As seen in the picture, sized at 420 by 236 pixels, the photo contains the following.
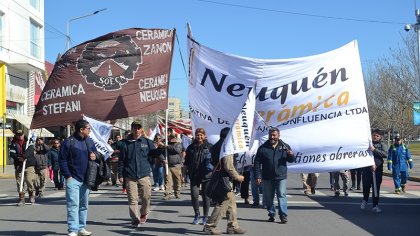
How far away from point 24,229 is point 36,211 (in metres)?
2.46

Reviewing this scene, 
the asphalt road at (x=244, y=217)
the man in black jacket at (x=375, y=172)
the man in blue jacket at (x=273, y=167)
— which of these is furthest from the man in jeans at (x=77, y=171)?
→ the man in black jacket at (x=375, y=172)

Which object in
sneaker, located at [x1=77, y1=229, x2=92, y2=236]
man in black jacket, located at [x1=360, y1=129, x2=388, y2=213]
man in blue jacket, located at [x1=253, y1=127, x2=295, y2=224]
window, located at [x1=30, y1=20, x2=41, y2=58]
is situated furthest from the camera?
window, located at [x1=30, y1=20, x2=41, y2=58]

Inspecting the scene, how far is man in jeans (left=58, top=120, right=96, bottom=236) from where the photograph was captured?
8367 millimetres

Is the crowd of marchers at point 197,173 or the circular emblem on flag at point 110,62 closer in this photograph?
the crowd of marchers at point 197,173

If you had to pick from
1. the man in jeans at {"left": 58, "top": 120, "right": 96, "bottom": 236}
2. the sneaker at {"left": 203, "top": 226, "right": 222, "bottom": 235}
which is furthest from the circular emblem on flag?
the sneaker at {"left": 203, "top": 226, "right": 222, "bottom": 235}

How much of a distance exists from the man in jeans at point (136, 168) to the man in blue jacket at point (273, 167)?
200 centimetres

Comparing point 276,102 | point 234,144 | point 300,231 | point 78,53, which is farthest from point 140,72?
point 300,231

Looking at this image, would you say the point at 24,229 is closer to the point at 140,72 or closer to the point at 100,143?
the point at 100,143

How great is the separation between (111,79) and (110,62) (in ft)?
1.39

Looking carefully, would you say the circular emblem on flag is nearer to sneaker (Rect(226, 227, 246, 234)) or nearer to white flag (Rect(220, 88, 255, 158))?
white flag (Rect(220, 88, 255, 158))

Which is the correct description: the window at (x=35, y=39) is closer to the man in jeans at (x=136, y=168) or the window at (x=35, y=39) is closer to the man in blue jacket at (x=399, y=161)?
the man in blue jacket at (x=399, y=161)

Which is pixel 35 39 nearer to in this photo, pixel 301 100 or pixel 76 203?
pixel 301 100

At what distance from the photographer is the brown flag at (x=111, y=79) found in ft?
39.8

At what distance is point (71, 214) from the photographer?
8305 mm
